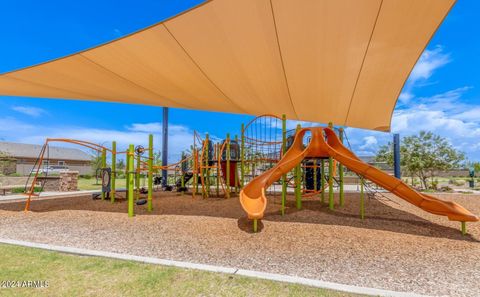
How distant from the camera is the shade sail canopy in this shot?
350cm

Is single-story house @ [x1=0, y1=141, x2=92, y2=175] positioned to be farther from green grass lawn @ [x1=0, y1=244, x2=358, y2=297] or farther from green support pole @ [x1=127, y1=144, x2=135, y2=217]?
green grass lawn @ [x1=0, y1=244, x2=358, y2=297]

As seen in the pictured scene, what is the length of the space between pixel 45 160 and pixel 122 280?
119ft

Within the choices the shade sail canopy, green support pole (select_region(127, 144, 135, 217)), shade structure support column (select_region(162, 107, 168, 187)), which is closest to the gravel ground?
green support pole (select_region(127, 144, 135, 217))

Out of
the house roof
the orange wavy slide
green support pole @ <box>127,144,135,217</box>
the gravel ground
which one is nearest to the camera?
the gravel ground

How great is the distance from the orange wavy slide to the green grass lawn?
5.06 feet

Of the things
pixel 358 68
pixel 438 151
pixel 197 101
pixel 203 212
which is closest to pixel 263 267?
pixel 203 212

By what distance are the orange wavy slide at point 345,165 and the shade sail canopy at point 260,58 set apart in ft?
4.67

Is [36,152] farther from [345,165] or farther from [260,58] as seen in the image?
[345,165]

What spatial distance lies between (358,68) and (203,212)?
4411 mm

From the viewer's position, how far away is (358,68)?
16.7 feet

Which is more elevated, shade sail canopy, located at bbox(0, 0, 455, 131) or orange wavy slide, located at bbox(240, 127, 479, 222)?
shade sail canopy, located at bbox(0, 0, 455, 131)

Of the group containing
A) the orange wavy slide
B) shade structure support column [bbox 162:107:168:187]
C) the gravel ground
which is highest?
shade structure support column [bbox 162:107:168:187]

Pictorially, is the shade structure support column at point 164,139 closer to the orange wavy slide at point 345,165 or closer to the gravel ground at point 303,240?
the gravel ground at point 303,240

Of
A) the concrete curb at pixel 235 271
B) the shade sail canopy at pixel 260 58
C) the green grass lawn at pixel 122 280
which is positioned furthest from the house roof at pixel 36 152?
the green grass lawn at pixel 122 280
